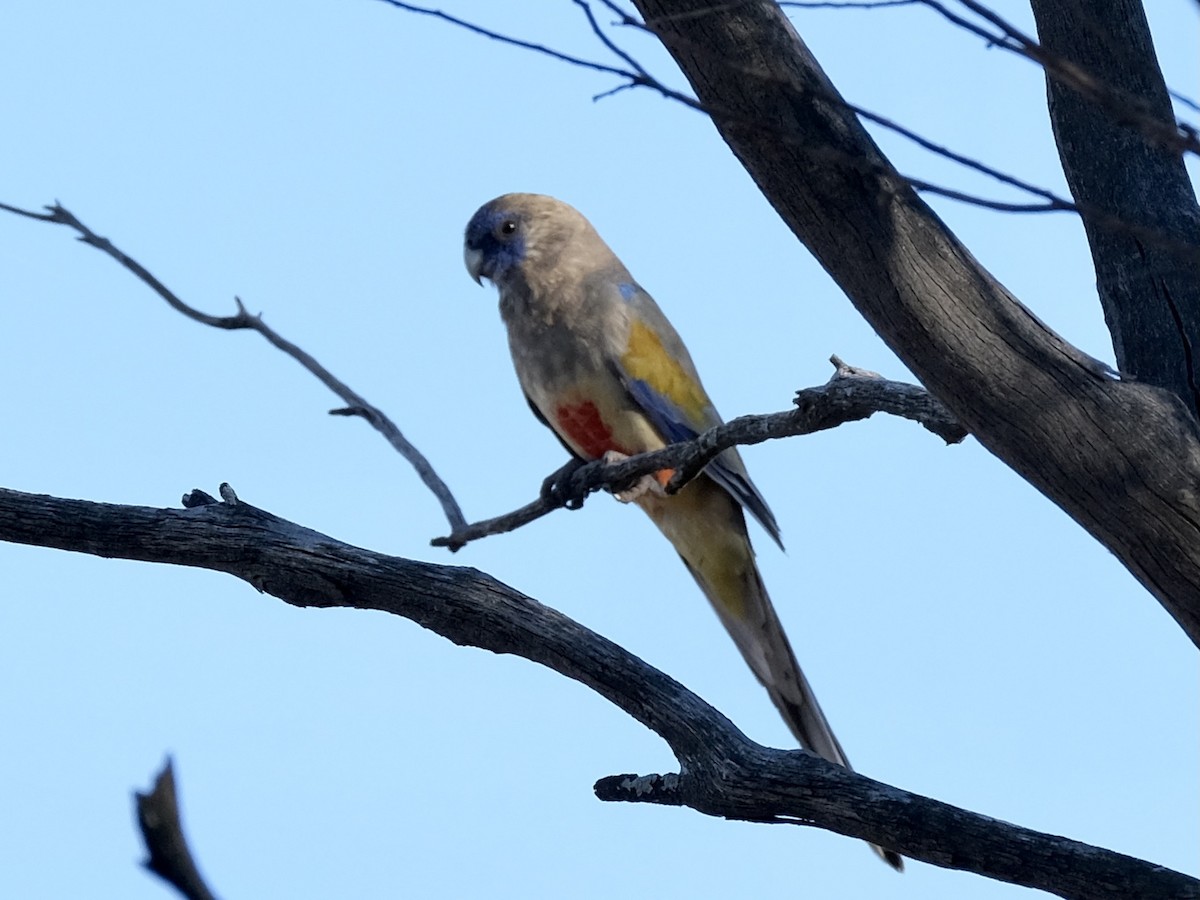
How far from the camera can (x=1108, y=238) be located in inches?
161

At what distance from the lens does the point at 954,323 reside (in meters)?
3.09

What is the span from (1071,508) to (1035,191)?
1.35m

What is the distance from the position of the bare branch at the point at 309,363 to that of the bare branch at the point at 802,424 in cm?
20

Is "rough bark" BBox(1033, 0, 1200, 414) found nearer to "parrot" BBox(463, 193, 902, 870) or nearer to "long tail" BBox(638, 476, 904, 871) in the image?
"parrot" BBox(463, 193, 902, 870)

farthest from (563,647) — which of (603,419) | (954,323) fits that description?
(603,419)

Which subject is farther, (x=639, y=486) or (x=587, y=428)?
(x=587, y=428)

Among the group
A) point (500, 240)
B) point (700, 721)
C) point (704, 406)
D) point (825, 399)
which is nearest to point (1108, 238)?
point (825, 399)

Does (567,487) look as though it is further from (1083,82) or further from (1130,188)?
(1083,82)

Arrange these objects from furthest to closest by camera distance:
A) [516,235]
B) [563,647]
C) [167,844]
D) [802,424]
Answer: [516,235], [802,424], [563,647], [167,844]

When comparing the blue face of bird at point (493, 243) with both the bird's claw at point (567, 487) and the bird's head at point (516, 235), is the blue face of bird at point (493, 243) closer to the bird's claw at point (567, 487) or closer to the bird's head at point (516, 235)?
the bird's head at point (516, 235)

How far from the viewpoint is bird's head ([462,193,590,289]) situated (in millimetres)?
6914

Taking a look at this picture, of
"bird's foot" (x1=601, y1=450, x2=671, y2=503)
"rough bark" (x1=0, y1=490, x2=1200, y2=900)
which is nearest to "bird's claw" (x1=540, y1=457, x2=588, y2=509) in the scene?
"bird's foot" (x1=601, y1=450, x2=671, y2=503)

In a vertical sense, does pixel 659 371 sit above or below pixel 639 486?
above

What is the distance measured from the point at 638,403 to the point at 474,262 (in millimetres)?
1371
